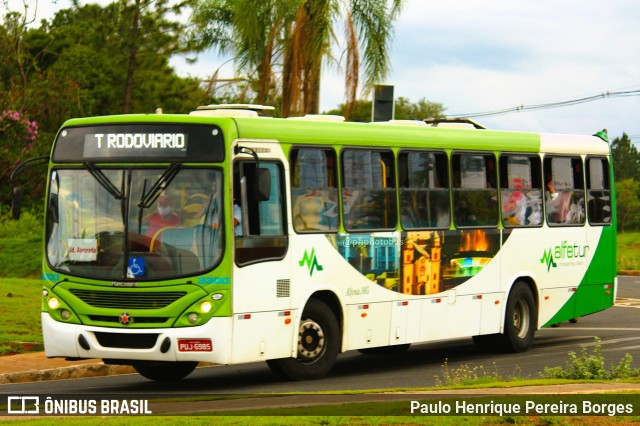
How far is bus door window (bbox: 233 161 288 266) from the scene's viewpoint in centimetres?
1526

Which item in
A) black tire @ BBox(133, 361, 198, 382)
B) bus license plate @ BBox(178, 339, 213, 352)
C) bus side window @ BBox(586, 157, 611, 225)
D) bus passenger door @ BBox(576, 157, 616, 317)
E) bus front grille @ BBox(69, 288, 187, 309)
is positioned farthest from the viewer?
bus side window @ BBox(586, 157, 611, 225)

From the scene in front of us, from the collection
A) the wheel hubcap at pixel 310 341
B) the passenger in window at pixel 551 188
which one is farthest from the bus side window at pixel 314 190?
the passenger in window at pixel 551 188

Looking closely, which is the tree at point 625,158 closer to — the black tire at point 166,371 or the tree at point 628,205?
the tree at point 628,205

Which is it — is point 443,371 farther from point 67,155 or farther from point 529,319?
point 67,155

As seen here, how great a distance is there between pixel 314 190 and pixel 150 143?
2260 mm

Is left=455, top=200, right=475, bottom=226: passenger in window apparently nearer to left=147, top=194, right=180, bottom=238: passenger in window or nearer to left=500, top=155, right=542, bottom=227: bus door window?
left=500, top=155, right=542, bottom=227: bus door window

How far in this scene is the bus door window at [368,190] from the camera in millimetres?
17109

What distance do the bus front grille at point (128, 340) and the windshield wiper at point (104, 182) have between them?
1574 millimetres

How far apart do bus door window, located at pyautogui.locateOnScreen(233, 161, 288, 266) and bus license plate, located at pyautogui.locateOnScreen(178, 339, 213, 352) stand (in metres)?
1.01

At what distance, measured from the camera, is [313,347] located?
16.5 m

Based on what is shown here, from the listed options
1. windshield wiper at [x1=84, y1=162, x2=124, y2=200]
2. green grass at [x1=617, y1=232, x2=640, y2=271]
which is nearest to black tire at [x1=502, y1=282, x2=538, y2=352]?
windshield wiper at [x1=84, y1=162, x2=124, y2=200]

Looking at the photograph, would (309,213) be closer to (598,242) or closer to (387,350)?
(387,350)

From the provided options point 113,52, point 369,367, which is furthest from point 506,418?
point 113,52

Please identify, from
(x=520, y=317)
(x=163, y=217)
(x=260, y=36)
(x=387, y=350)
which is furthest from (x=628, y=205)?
(x=163, y=217)
